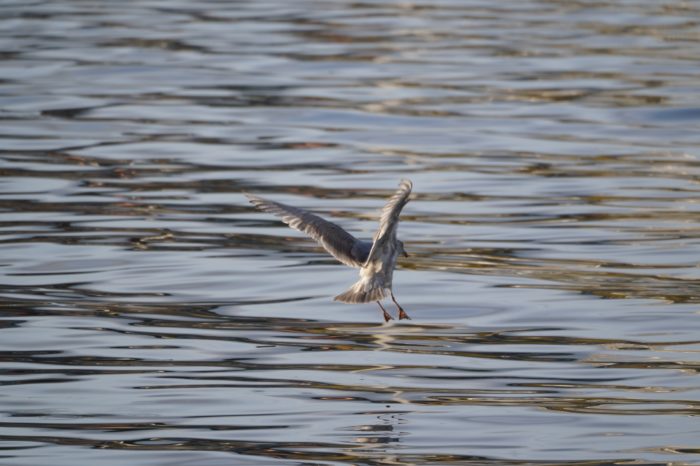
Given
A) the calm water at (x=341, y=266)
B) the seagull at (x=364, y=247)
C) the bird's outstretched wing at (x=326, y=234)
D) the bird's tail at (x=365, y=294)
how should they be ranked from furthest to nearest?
the bird's outstretched wing at (x=326, y=234) → the bird's tail at (x=365, y=294) → the calm water at (x=341, y=266) → the seagull at (x=364, y=247)

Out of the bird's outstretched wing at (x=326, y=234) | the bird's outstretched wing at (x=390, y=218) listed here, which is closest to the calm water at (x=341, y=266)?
the bird's outstretched wing at (x=326, y=234)

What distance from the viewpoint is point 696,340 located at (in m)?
9.30

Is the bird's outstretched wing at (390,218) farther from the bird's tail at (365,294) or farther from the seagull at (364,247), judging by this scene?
the bird's tail at (365,294)

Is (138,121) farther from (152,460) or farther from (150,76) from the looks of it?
(152,460)

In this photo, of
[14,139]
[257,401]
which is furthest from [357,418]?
[14,139]

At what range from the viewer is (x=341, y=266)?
38.3 feet

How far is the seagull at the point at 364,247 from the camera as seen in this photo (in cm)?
767

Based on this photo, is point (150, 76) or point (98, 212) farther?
point (150, 76)

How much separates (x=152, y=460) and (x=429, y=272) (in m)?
4.39

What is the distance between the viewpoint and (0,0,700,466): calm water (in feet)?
25.7

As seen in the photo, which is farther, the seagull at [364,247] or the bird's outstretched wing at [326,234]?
the bird's outstretched wing at [326,234]

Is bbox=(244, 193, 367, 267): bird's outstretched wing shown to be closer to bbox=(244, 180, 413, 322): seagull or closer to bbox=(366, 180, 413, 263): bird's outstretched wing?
bbox=(244, 180, 413, 322): seagull

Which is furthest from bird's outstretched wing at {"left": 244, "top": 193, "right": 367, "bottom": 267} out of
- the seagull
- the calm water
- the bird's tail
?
the calm water

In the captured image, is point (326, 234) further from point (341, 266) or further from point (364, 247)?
point (341, 266)
